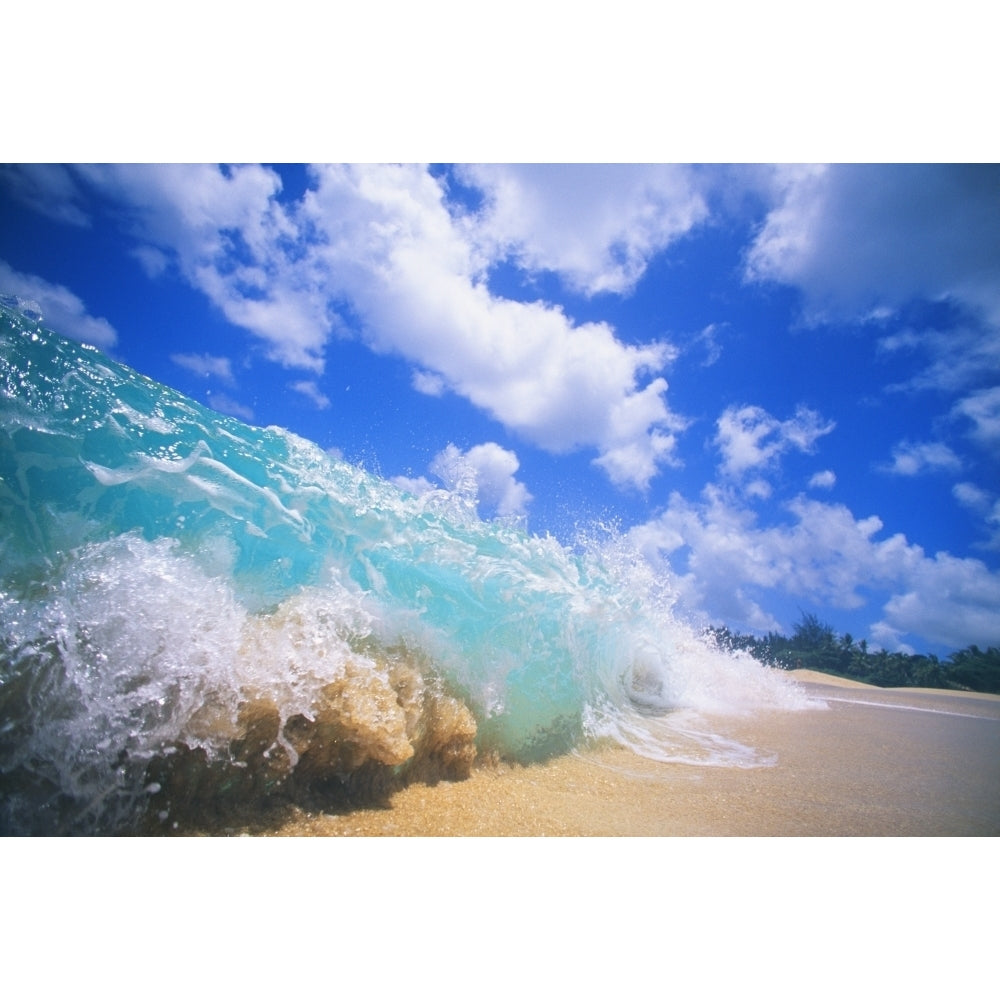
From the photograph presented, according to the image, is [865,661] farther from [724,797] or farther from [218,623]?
[218,623]

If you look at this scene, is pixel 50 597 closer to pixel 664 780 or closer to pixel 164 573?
pixel 164 573

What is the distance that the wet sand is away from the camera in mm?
1789

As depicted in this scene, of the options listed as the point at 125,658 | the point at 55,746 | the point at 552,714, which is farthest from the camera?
the point at 552,714

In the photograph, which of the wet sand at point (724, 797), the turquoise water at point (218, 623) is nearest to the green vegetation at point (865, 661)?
the wet sand at point (724, 797)

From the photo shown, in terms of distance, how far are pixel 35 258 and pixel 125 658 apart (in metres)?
1.80

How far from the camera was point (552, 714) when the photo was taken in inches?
105

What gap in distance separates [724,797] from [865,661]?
21.3 ft

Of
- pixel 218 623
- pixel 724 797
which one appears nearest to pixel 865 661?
pixel 724 797

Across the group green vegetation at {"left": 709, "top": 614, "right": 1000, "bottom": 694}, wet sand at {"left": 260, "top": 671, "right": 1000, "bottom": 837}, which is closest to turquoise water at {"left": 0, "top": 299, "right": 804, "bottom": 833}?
wet sand at {"left": 260, "top": 671, "right": 1000, "bottom": 837}

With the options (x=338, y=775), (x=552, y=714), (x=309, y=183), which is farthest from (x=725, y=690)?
(x=309, y=183)

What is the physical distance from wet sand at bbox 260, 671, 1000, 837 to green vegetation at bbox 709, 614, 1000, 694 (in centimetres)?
76

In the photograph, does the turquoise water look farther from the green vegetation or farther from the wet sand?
the green vegetation

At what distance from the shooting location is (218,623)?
177 centimetres
